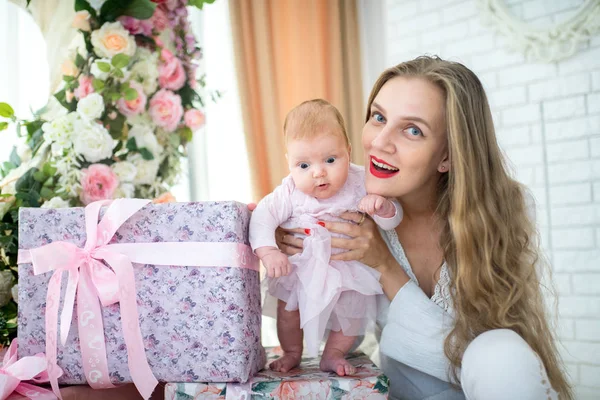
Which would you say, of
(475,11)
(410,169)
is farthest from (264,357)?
(475,11)

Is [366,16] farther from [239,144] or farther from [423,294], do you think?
[423,294]

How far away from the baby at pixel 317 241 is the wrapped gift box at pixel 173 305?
0.13 meters

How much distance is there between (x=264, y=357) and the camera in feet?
5.11

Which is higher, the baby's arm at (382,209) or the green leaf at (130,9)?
the green leaf at (130,9)

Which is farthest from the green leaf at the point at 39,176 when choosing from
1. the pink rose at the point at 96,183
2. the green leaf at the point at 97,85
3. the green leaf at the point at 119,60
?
the green leaf at the point at 119,60

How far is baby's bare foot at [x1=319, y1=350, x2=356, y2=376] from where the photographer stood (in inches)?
54.5

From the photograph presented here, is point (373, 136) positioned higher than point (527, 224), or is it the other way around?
point (373, 136)

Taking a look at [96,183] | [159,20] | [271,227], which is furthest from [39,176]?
[271,227]

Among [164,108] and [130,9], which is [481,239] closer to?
[164,108]

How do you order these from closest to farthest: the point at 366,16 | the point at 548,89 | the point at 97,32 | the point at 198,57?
the point at 97,32
the point at 198,57
the point at 548,89
the point at 366,16

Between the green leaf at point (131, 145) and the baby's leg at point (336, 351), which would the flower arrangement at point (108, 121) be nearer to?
the green leaf at point (131, 145)

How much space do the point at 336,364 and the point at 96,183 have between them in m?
0.99

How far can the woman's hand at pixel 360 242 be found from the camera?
1.54 m

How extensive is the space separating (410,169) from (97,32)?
1181mm
